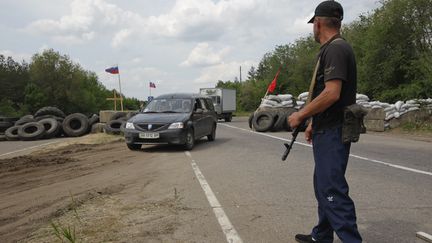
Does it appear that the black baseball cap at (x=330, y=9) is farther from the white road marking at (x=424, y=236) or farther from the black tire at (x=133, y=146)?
the black tire at (x=133, y=146)

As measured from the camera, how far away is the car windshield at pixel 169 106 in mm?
13094

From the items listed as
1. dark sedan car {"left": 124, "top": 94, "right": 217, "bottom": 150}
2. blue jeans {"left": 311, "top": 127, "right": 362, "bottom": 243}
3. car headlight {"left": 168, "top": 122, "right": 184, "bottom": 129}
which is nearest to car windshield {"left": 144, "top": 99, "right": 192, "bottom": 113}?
dark sedan car {"left": 124, "top": 94, "right": 217, "bottom": 150}

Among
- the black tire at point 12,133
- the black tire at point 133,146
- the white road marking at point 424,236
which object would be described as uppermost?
the white road marking at point 424,236

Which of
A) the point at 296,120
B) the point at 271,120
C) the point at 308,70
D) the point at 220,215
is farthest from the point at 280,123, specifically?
the point at 308,70

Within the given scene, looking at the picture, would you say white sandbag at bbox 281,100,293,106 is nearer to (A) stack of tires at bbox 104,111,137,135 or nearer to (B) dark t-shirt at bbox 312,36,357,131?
(A) stack of tires at bbox 104,111,137,135

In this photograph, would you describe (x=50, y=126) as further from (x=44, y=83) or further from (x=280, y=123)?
(x=44, y=83)

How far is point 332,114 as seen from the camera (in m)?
3.36

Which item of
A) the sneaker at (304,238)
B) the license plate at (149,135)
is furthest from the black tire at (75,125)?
the sneaker at (304,238)

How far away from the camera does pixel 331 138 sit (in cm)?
333

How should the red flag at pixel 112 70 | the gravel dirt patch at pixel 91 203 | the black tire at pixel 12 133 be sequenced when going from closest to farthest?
the gravel dirt patch at pixel 91 203, the black tire at pixel 12 133, the red flag at pixel 112 70

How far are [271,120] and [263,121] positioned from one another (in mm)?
577

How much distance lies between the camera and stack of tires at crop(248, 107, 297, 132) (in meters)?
21.1

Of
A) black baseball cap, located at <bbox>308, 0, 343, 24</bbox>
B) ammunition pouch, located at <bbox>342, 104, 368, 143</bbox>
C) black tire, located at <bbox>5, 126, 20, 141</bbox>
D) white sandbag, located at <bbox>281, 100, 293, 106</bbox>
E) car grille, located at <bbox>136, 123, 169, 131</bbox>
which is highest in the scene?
black baseball cap, located at <bbox>308, 0, 343, 24</bbox>

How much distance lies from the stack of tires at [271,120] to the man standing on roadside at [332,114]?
17682 mm
